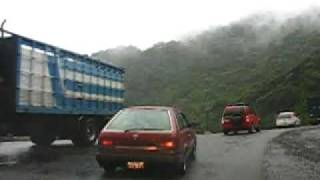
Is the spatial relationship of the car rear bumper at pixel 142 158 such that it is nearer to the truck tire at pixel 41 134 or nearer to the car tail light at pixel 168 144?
the car tail light at pixel 168 144

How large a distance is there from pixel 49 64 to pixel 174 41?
85535 mm

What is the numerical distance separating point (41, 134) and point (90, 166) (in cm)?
570

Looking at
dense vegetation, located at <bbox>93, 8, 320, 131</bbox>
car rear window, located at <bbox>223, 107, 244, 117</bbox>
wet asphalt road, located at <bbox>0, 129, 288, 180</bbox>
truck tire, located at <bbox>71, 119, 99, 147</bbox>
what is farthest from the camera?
dense vegetation, located at <bbox>93, 8, 320, 131</bbox>

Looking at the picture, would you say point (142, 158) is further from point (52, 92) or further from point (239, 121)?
point (239, 121)

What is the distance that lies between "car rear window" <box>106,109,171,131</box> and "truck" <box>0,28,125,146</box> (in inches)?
160

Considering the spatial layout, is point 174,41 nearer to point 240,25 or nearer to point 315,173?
point 240,25

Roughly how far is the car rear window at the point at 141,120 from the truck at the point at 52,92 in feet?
13.3

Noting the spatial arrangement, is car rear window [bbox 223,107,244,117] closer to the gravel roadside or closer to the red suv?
the red suv

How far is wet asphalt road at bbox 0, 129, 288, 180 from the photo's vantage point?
12969 mm

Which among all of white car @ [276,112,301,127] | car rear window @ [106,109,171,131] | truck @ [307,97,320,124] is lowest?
car rear window @ [106,109,171,131]

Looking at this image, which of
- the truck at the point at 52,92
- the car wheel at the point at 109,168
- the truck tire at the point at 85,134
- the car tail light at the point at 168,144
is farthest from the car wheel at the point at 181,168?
the truck tire at the point at 85,134

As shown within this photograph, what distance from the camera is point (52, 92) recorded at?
1856cm

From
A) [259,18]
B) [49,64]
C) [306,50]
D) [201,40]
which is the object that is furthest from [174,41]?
[49,64]

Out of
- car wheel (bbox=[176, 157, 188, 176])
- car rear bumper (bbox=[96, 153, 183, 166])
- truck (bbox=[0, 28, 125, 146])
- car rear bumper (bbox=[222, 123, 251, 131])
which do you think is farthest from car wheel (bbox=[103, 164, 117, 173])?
car rear bumper (bbox=[222, 123, 251, 131])
